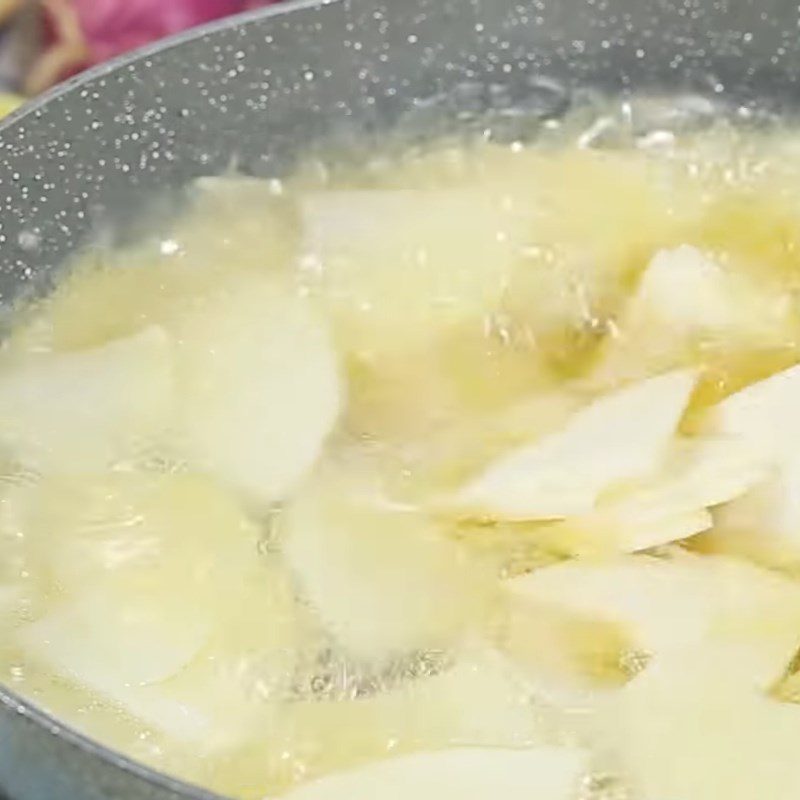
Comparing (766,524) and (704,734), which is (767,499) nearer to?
(766,524)

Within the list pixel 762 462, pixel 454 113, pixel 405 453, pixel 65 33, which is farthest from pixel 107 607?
pixel 65 33

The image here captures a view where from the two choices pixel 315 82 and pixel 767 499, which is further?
pixel 315 82

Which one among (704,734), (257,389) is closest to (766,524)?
(704,734)

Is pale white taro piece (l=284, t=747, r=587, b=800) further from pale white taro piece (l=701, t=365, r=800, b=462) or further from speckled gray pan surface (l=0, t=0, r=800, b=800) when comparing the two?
speckled gray pan surface (l=0, t=0, r=800, b=800)

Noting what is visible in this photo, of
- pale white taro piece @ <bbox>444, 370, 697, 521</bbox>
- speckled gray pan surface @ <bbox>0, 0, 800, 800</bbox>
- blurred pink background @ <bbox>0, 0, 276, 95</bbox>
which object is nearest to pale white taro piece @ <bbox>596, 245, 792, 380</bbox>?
pale white taro piece @ <bbox>444, 370, 697, 521</bbox>

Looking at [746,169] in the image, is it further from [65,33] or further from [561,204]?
[65,33]

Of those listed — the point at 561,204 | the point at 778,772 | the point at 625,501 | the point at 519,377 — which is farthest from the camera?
the point at 561,204
